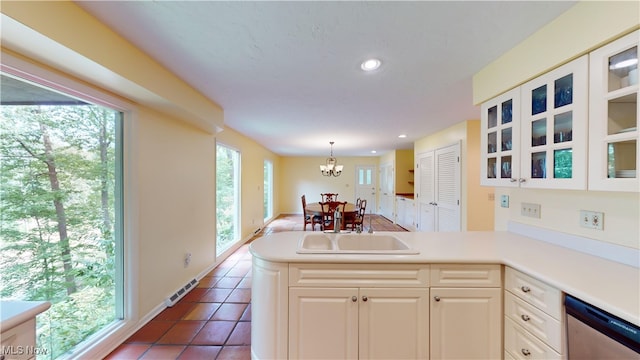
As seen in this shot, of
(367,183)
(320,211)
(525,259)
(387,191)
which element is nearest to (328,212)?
(320,211)

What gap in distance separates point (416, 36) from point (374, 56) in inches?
12.6

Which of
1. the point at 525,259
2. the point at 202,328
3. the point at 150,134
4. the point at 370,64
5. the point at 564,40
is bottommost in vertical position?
the point at 202,328

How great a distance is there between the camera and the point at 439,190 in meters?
4.32

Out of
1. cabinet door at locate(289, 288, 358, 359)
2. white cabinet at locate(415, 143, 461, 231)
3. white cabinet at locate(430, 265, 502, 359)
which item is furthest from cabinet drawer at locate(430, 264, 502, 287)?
white cabinet at locate(415, 143, 461, 231)

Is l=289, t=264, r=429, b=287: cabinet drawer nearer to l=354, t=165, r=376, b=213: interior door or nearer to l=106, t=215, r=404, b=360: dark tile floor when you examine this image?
l=106, t=215, r=404, b=360: dark tile floor

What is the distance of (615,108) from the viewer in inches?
44.7

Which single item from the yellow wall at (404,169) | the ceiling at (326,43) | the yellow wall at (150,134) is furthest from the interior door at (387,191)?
the yellow wall at (150,134)

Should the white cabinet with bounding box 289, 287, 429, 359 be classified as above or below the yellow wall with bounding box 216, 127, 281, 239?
below

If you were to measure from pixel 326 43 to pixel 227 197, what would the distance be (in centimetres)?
350

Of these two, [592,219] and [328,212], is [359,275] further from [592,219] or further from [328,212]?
[328,212]

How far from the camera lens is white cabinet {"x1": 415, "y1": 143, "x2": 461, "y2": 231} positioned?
3.86 m

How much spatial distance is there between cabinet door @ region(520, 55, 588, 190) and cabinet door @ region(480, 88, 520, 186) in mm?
53

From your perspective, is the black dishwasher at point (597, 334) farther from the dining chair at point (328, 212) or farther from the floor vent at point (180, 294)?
the dining chair at point (328, 212)

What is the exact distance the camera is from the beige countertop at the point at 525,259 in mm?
981
